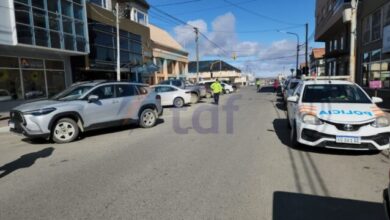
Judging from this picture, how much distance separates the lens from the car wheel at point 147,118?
11.6 meters

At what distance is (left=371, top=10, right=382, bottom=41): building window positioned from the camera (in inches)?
899

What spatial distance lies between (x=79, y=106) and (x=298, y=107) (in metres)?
5.87

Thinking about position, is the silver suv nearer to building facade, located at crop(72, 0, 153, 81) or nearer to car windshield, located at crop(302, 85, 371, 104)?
car windshield, located at crop(302, 85, 371, 104)

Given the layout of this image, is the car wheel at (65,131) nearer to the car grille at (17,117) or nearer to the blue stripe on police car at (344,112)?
the car grille at (17,117)

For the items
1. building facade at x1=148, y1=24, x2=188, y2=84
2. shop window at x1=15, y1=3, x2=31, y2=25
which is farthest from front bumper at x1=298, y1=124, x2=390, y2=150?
building facade at x1=148, y1=24, x2=188, y2=84

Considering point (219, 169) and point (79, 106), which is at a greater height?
point (79, 106)

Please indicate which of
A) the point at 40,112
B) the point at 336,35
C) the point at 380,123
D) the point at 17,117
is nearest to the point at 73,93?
the point at 40,112

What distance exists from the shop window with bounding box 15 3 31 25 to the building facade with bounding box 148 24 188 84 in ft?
55.9

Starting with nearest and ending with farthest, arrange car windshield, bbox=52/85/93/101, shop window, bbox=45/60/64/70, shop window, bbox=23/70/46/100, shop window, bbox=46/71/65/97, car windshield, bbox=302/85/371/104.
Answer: car windshield, bbox=302/85/371/104, car windshield, bbox=52/85/93/101, shop window, bbox=23/70/46/100, shop window, bbox=45/60/64/70, shop window, bbox=46/71/65/97

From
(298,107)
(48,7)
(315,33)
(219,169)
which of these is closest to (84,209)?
(219,169)

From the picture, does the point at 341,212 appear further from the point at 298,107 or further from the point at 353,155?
the point at 298,107

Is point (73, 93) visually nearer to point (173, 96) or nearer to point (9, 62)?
point (9, 62)

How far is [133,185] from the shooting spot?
5.32m

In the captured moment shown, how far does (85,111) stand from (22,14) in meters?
10.9
